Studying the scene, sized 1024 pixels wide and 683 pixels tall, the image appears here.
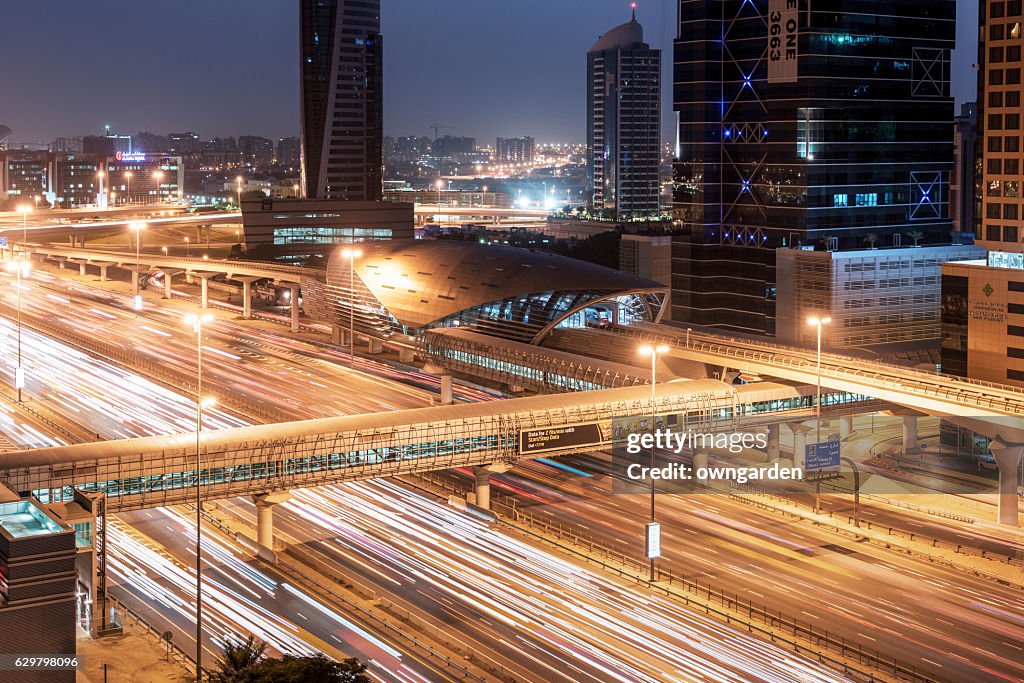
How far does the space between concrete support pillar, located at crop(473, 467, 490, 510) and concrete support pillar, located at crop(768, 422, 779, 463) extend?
2078 cm

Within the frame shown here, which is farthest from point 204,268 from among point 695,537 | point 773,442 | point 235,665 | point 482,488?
point 235,665

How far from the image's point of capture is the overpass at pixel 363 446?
205 ft

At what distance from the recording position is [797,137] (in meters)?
121

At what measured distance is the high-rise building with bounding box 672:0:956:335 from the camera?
12081 centimetres

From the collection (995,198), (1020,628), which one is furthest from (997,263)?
(1020,628)

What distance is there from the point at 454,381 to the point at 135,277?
232ft

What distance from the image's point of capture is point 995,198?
89062 millimetres

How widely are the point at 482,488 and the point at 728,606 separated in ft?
57.5

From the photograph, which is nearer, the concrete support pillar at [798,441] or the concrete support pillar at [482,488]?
the concrete support pillar at [482,488]

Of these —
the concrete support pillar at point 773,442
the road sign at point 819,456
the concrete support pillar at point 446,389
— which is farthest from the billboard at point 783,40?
the road sign at point 819,456

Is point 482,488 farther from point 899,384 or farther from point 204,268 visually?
point 204,268

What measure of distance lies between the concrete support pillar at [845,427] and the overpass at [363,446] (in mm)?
7646

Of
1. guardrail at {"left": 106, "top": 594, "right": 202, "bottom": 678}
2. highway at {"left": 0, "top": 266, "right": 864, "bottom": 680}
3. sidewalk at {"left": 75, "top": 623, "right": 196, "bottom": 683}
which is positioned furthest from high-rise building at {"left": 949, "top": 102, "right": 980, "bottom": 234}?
sidewalk at {"left": 75, "top": 623, "right": 196, "bottom": 683}

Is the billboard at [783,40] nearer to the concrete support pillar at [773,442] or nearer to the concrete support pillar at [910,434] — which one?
the concrete support pillar at [910,434]
